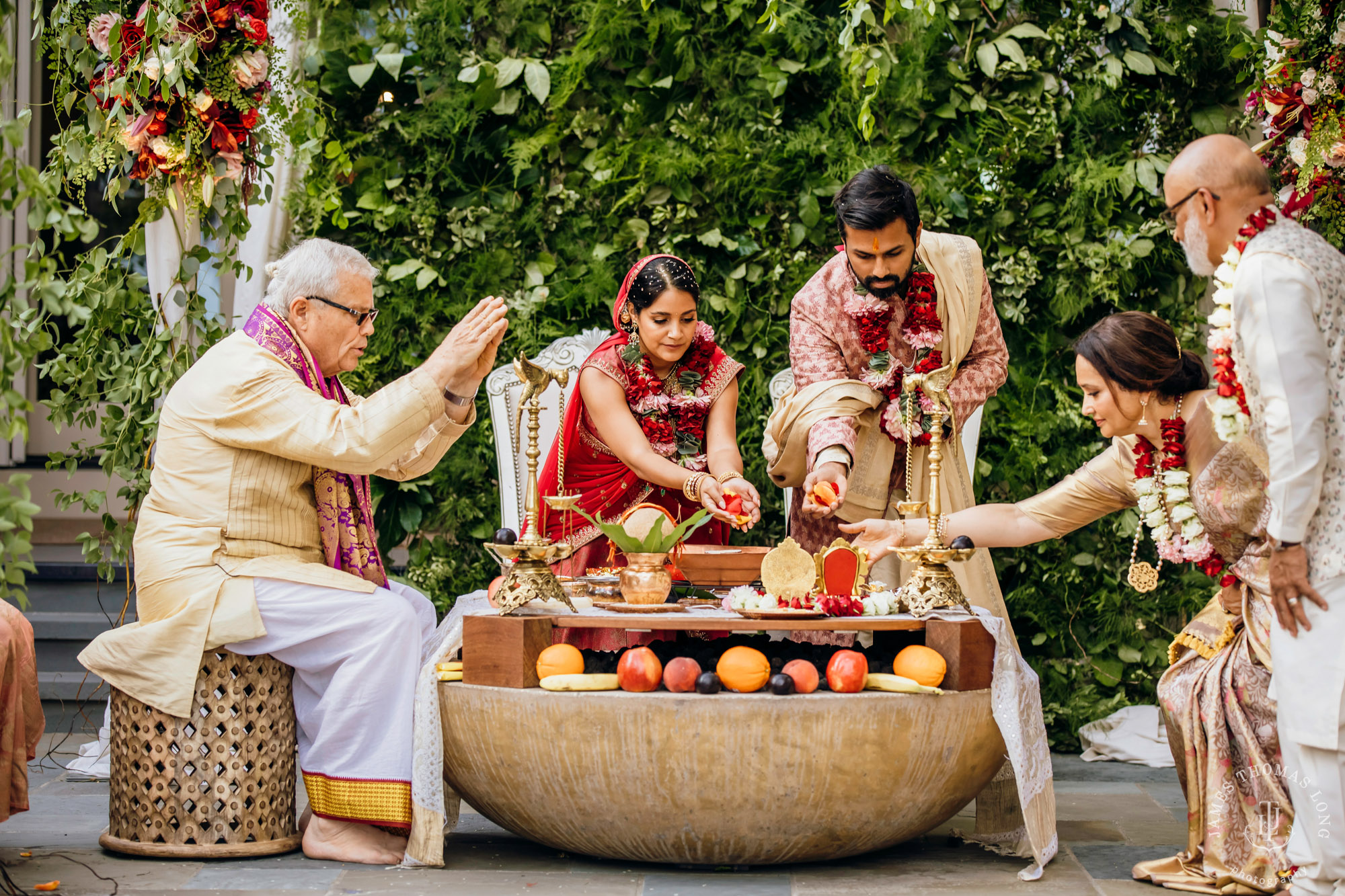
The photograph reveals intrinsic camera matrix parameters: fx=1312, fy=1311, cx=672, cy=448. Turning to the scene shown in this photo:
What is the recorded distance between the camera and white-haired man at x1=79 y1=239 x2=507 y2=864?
3.36 meters

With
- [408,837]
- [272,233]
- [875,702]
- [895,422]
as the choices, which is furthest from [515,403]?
[875,702]

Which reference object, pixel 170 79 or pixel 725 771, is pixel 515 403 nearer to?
pixel 170 79

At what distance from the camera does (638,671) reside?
3076 mm

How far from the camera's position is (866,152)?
5203 mm

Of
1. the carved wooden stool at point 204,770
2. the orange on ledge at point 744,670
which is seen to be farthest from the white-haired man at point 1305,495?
the carved wooden stool at point 204,770

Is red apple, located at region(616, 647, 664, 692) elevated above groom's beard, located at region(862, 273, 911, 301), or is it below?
below

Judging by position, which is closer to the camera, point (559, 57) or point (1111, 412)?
point (1111, 412)

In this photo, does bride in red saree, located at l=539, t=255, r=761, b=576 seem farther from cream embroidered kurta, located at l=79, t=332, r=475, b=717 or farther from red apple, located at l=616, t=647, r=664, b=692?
red apple, located at l=616, t=647, r=664, b=692

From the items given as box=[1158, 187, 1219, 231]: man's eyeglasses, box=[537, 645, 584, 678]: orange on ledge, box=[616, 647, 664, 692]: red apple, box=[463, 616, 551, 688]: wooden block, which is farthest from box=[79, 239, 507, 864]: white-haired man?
box=[1158, 187, 1219, 231]: man's eyeglasses

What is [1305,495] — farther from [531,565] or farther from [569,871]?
[569,871]

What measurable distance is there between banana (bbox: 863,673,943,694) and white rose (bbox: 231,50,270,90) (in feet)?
8.76

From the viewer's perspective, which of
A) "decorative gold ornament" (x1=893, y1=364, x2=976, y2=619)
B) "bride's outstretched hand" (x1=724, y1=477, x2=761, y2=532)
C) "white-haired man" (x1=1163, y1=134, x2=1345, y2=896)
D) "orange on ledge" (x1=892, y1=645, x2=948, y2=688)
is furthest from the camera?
"bride's outstretched hand" (x1=724, y1=477, x2=761, y2=532)

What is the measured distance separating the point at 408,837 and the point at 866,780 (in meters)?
1.19

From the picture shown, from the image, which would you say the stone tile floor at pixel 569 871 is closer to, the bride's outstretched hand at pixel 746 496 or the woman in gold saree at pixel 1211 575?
the woman in gold saree at pixel 1211 575
